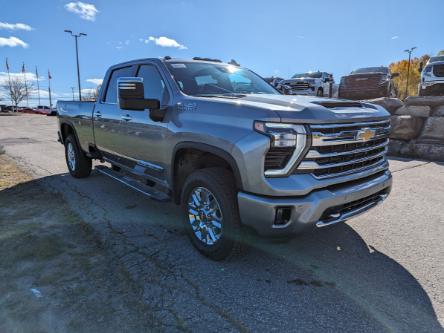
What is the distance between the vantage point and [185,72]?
4047 millimetres

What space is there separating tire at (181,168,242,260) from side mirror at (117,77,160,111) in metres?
0.97

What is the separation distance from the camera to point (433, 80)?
1205 cm

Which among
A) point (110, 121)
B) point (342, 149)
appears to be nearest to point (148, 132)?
point (110, 121)

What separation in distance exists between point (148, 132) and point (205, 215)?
1.32 meters

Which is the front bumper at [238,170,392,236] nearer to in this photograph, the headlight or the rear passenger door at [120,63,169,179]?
the headlight

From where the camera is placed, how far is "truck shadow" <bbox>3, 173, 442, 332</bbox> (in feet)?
8.04

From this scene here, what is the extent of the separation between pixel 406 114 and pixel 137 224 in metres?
7.90

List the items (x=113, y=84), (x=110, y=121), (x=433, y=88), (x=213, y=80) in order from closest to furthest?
(x=213, y=80) → (x=110, y=121) → (x=113, y=84) → (x=433, y=88)

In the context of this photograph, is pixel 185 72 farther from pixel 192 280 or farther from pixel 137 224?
pixel 192 280

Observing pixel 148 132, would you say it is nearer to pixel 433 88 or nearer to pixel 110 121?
pixel 110 121

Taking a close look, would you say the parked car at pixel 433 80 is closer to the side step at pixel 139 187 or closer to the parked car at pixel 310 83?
the parked car at pixel 310 83

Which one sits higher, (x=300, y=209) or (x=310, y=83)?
(x=310, y=83)

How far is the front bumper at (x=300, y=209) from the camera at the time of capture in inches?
104

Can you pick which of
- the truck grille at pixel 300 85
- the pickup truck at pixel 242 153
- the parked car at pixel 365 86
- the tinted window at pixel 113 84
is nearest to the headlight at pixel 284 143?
the pickup truck at pixel 242 153
